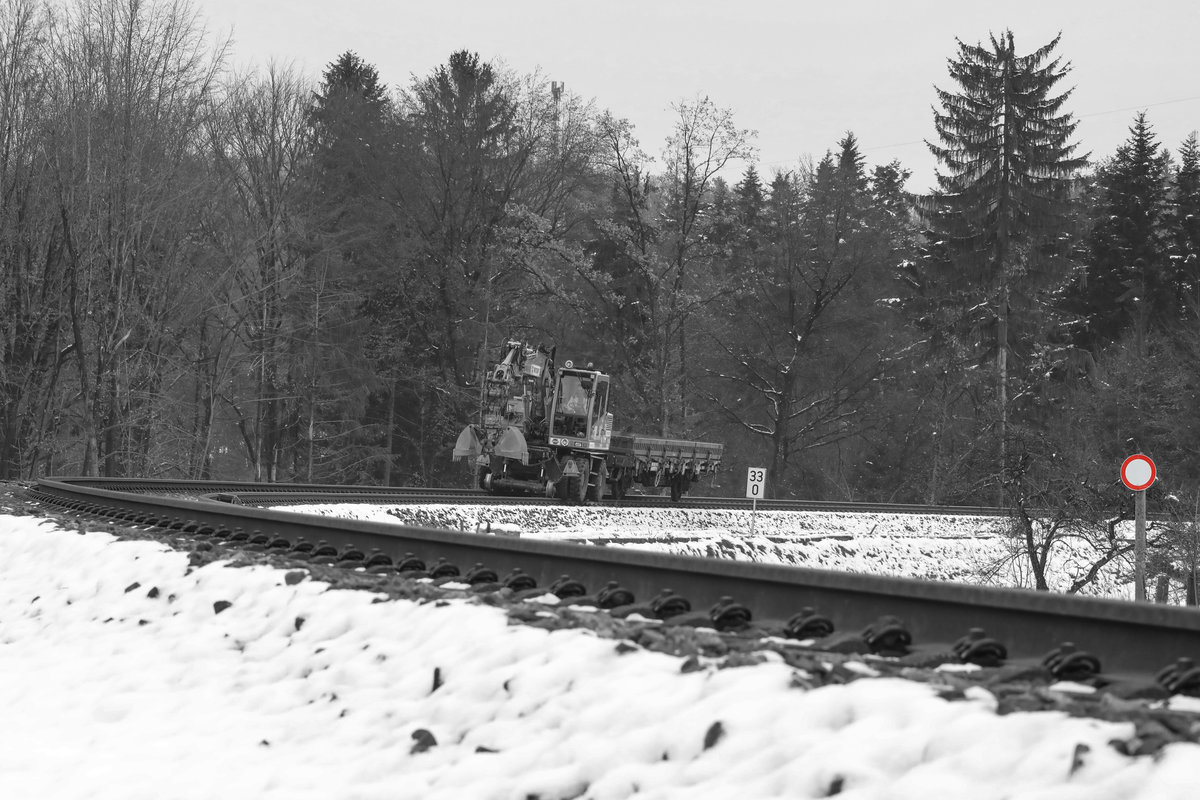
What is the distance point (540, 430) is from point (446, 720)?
26068mm

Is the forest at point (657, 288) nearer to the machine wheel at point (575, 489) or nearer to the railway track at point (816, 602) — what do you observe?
the machine wheel at point (575, 489)

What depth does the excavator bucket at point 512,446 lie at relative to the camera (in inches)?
1166

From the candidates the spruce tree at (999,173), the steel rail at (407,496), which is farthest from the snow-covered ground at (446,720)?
the spruce tree at (999,173)

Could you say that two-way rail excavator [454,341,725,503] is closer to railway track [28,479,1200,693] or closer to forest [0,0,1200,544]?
forest [0,0,1200,544]

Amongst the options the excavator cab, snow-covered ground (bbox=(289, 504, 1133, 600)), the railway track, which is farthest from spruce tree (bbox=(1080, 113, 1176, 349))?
the railway track

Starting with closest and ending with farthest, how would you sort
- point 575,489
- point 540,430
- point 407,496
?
point 407,496, point 575,489, point 540,430

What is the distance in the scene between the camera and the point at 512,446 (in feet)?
97.6

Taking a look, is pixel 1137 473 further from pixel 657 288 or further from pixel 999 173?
pixel 999 173

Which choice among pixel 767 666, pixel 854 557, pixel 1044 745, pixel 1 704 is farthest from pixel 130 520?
pixel 854 557

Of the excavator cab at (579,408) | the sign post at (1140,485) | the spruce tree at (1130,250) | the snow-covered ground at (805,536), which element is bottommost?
the snow-covered ground at (805,536)

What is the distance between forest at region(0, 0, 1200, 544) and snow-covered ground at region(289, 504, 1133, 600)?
7549 mm

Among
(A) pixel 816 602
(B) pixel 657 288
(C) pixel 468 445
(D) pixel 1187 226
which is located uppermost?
(D) pixel 1187 226

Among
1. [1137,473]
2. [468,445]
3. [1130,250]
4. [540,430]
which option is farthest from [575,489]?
[1130,250]

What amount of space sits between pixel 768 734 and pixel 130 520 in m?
9.69
